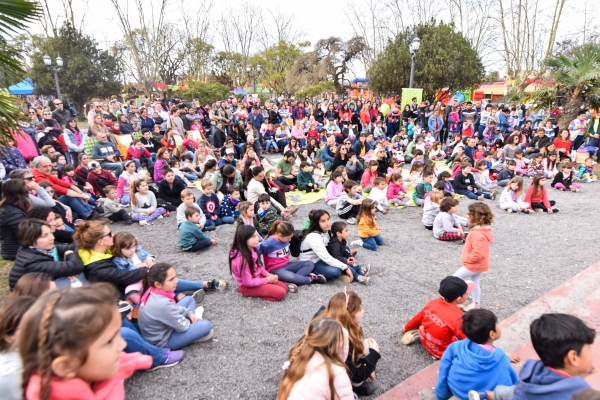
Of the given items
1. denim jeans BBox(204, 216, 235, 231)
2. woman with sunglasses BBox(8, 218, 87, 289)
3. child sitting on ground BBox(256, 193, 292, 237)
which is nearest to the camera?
woman with sunglasses BBox(8, 218, 87, 289)

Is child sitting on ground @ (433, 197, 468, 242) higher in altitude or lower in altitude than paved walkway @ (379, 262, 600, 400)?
higher

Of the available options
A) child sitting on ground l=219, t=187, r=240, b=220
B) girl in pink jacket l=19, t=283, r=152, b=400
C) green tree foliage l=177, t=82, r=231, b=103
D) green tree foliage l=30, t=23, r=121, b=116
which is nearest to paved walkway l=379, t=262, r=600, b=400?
girl in pink jacket l=19, t=283, r=152, b=400

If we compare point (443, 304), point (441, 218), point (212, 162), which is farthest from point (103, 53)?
point (443, 304)

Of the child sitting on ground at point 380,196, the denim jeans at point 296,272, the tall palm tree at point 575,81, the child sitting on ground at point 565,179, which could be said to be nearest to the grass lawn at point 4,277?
the denim jeans at point 296,272

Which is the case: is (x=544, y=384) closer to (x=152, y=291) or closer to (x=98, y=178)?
(x=152, y=291)

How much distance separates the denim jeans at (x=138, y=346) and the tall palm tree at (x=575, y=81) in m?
13.6

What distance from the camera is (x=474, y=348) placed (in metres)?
2.62

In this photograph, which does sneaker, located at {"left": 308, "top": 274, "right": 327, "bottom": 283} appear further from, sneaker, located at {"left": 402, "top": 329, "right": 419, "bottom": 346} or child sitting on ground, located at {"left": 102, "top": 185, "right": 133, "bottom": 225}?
child sitting on ground, located at {"left": 102, "top": 185, "right": 133, "bottom": 225}

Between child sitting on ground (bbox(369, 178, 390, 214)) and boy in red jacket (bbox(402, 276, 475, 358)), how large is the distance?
4257 mm

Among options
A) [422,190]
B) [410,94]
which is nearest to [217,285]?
[422,190]

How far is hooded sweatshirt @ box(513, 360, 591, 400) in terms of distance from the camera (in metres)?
1.95

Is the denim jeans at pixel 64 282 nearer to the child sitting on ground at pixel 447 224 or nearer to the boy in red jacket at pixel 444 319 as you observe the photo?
the boy in red jacket at pixel 444 319

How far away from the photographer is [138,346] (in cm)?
301

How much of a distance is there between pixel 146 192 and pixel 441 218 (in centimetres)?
547
